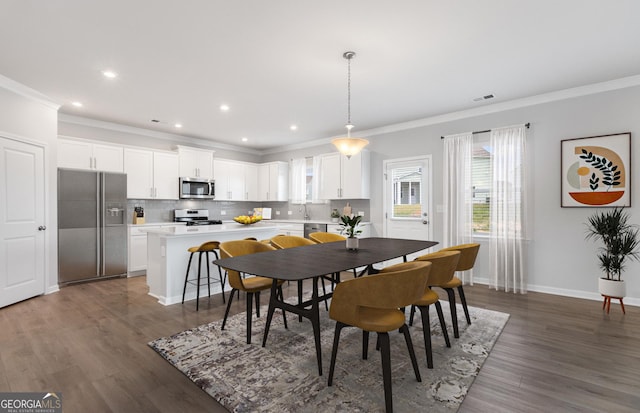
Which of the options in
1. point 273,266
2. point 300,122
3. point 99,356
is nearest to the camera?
point 273,266

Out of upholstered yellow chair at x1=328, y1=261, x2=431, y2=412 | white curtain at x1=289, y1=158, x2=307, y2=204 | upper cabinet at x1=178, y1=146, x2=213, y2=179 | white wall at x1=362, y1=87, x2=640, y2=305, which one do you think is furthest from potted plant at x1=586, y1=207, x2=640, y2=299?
upper cabinet at x1=178, y1=146, x2=213, y2=179

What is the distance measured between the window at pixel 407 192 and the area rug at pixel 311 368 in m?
2.66

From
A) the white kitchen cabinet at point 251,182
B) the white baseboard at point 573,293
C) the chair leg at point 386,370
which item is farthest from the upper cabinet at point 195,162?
the white baseboard at point 573,293

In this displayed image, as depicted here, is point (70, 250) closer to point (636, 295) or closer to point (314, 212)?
point (314, 212)

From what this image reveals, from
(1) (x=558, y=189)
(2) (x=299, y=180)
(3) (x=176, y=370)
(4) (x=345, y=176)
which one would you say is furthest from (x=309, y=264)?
(2) (x=299, y=180)

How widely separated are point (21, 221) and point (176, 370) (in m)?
3.38

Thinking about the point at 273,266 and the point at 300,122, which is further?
the point at 300,122

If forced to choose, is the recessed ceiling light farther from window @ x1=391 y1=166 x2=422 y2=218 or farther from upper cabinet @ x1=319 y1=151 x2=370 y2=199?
window @ x1=391 y1=166 x2=422 y2=218

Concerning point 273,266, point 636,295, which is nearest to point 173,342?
point 273,266

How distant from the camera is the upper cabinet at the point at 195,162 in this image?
6.41 metres

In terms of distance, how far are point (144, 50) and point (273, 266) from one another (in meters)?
2.59

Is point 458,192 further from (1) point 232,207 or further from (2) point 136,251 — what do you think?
(2) point 136,251

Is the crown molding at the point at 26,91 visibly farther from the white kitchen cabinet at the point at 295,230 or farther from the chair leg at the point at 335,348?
the chair leg at the point at 335,348

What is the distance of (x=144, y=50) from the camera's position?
10.1 ft
